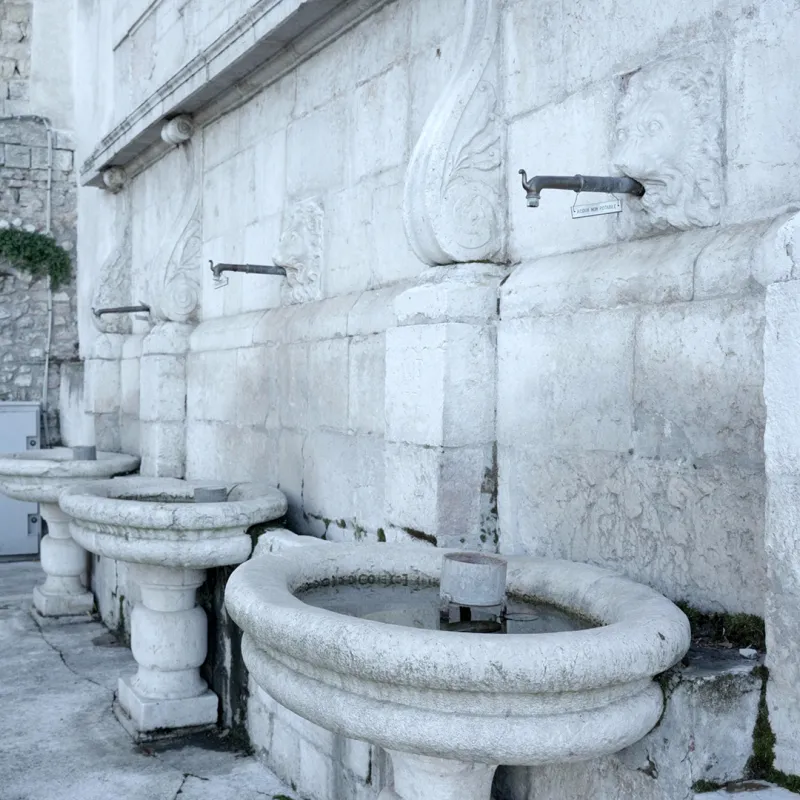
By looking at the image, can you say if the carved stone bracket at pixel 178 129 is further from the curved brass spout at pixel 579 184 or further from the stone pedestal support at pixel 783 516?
the stone pedestal support at pixel 783 516

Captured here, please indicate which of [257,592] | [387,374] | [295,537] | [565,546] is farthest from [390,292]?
[257,592]

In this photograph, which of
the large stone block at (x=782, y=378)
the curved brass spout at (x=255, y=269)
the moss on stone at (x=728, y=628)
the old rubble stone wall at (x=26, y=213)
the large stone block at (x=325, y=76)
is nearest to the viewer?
the large stone block at (x=782, y=378)

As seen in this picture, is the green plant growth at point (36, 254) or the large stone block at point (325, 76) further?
the green plant growth at point (36, 254)

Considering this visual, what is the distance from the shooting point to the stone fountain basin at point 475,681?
5.07 ft

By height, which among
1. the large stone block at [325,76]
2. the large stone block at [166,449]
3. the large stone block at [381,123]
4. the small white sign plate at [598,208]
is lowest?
the large stone block at [166,449]

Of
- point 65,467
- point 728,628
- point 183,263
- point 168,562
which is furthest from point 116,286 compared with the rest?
point 728,628

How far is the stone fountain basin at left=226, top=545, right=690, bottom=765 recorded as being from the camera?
1544 mm

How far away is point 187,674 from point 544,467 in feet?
6.63

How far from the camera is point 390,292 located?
11.2ft

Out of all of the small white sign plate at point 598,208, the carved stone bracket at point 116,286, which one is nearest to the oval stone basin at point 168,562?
the small white sign plate at point 598,208

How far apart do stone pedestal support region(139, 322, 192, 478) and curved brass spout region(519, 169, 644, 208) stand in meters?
3.33

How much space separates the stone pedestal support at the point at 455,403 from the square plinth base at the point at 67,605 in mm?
3484

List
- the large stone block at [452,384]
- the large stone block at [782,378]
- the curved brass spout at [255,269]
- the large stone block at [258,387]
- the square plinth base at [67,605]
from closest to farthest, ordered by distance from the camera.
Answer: the large stone block at [782,378] < the large stone block at [452,384] < the curved brass spout at [255,269] < the large stone block at [258,387] < the square plinth base at [67,605]

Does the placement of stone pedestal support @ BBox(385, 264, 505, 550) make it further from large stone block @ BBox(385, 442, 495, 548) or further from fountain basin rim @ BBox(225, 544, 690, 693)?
fountain basin rim @ BBox(225, 544, 690, 693)
